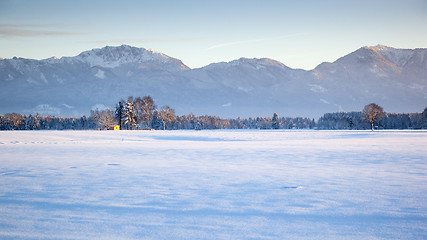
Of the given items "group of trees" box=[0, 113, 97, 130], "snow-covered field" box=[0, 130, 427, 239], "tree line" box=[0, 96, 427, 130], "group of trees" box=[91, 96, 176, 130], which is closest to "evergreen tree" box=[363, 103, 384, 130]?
"tree line" box=[0, 96, 427, 130]

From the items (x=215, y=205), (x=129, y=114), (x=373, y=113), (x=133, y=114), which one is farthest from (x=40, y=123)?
(x=215, y=205)

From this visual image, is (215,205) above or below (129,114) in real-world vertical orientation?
below

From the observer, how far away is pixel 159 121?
319 feet

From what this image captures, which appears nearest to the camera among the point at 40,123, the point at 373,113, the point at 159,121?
the point at 373,113

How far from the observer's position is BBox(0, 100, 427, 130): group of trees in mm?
78562

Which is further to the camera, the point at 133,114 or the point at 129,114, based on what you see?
the point at 133,114

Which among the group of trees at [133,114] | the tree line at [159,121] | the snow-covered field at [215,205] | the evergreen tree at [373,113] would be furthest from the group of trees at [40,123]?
the snow-covered field at [215,205]

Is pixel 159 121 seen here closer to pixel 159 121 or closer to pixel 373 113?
pixel 159 121

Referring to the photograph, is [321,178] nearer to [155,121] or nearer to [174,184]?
[174,184]

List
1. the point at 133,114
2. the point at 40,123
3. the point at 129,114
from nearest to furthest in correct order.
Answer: the point at 129,114 < the point at 133,114 < the point at 40,123

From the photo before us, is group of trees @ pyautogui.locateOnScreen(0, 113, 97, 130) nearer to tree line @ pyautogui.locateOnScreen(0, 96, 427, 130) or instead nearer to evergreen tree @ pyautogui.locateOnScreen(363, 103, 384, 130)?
tree line @ pyautogui.locateOnScreen(0, 96, 427, 130)

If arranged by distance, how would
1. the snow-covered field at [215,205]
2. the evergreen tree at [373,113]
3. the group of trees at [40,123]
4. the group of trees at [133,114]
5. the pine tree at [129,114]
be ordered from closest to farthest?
the snow-covered field at [215,205]
the pine tree at [129,114]
the group of trees at [133,114]
the evergreen tree at [373,113]
the group of trees at [40,123]

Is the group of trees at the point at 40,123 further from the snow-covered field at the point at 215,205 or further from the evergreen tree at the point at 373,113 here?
the snow-covered field at the point at 215,205

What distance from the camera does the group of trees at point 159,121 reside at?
78.6m
